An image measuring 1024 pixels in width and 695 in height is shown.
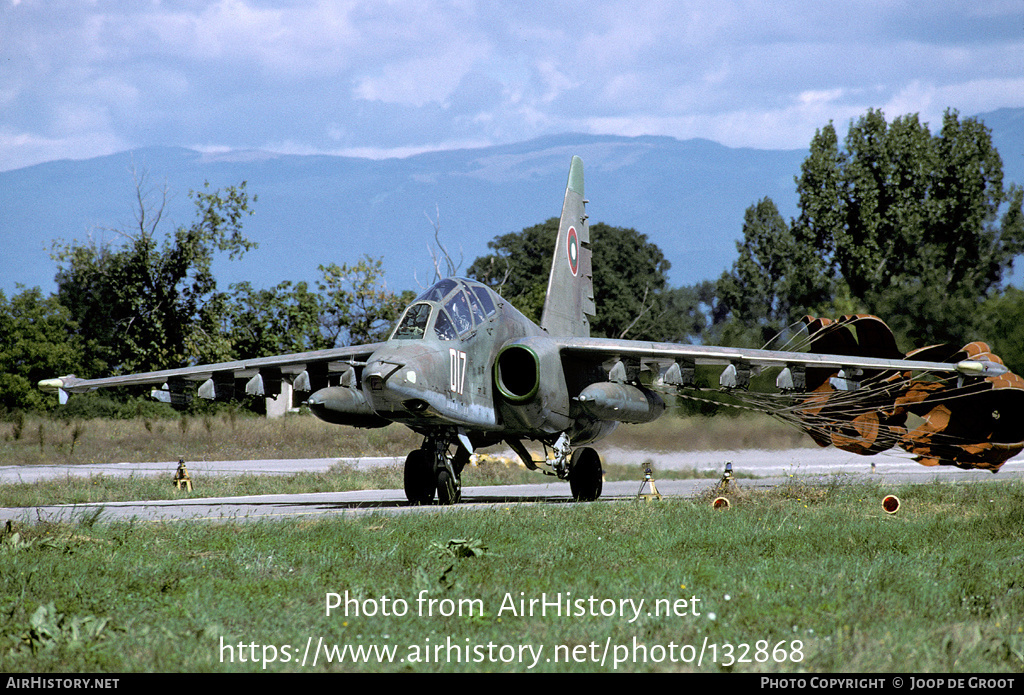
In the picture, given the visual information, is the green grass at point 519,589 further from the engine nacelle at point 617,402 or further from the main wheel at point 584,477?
the main wheel at point 584,477

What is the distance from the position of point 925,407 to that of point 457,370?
12.1m

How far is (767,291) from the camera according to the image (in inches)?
2849

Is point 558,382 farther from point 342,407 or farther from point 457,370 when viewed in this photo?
point 342,407

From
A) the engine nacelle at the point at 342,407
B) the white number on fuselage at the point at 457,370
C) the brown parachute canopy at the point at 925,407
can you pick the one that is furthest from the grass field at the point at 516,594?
the brown parachute canopy at the point at 925,407

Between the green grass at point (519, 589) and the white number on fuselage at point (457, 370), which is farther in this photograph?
the white number on fuselage at point (457, 370)

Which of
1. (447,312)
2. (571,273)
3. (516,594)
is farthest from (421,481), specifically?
(516,594)

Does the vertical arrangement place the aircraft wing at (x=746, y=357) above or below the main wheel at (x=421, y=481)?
above

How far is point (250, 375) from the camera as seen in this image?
1842cm

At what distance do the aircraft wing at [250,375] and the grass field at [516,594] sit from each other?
552cm

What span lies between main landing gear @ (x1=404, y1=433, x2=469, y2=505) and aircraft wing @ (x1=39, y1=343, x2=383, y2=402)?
90.9 inches

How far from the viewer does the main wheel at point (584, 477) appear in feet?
58.9

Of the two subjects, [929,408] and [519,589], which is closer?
[519,589]

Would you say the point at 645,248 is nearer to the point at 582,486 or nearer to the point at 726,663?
the point at 582,486

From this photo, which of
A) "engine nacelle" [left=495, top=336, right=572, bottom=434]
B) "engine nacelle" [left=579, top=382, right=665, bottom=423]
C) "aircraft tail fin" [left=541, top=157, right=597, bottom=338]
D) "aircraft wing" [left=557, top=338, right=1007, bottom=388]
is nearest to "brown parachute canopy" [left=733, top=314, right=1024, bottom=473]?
"aircraft wing" [left=557, top=338, right=1007, bottom=388]
